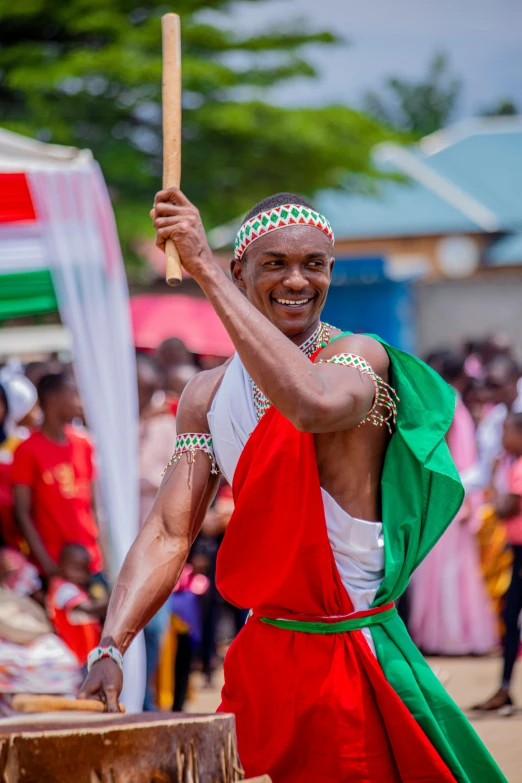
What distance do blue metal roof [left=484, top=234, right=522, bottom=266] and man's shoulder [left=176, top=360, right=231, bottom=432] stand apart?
85.7 feet

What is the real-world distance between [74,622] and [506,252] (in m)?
24.1

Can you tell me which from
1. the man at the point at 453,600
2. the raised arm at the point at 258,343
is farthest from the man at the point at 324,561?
the man at the point at 453,600

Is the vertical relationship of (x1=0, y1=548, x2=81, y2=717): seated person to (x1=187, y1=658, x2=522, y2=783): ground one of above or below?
above

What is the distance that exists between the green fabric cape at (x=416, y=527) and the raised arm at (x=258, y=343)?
347 millimetres

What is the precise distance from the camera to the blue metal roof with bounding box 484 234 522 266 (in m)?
28.7

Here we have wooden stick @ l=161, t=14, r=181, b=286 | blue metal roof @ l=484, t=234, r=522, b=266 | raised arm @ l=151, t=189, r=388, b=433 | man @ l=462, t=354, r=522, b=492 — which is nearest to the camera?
raised arm @ l=151, t=189, r=388, b=433

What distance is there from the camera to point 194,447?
11.0 ft

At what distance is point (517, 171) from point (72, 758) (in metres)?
33.4

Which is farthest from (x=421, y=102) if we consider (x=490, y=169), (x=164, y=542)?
(x=164, y=542)

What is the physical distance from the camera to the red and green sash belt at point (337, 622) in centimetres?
306

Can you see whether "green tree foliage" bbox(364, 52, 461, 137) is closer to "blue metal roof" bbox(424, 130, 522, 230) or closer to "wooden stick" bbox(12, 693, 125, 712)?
"blue metal roof" bbox(424, 130, 522, 230)

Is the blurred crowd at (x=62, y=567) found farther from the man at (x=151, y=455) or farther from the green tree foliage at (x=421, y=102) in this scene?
the green tree foliage at (x=421, y=102)

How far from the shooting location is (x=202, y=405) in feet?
11.1

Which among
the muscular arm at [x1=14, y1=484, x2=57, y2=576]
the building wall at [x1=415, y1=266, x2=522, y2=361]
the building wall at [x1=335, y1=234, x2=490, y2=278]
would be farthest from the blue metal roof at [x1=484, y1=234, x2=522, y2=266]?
the muscular arm at [x1=14, y1=484, x2=57, y2=576]
